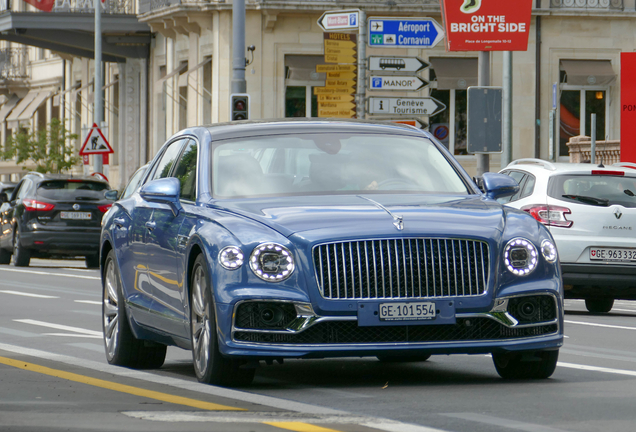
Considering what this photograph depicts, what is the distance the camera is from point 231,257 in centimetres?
744

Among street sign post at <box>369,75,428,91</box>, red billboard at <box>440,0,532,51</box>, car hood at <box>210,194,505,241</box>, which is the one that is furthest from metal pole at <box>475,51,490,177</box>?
car hood at <box>210,194,505,241</box>

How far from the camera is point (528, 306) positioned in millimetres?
7754

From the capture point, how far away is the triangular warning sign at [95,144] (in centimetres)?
3581

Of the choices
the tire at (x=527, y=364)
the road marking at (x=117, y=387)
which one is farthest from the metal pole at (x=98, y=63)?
the tire at (x=527, y=364)

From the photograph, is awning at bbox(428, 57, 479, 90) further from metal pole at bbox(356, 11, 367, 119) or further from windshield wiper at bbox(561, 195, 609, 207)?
windshield wiper at bbox(561, 195, 609, 207)

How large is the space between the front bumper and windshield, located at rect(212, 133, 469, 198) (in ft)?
3.69

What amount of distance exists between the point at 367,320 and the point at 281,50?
98.6 ft

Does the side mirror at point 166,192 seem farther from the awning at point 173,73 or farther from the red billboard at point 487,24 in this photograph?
the awning at point 173,73

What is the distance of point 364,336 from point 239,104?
18676 mm

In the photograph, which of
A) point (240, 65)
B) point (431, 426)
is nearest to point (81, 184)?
point (240, 65)

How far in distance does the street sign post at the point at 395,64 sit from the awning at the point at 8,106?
39.4m

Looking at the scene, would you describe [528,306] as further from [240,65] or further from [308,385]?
[240,65]

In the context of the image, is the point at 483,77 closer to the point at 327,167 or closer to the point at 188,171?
the point at 188,171

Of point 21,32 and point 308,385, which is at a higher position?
point 21,32
